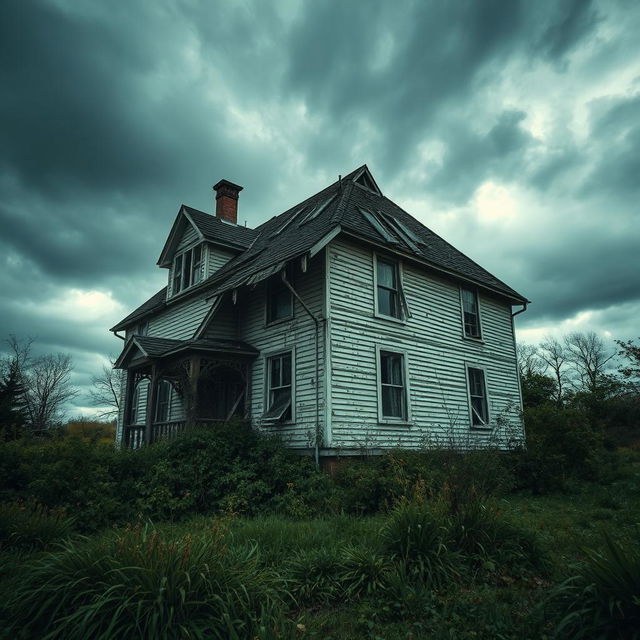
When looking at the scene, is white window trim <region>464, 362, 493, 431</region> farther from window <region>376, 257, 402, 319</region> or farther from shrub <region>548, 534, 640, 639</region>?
shrub <region>548, 534, 640, 639</region>

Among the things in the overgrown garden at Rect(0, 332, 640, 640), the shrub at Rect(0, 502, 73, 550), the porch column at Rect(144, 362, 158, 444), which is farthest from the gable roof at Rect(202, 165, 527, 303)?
the shrub at Rect(0, 502, 73, 550)

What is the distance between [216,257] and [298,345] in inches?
258

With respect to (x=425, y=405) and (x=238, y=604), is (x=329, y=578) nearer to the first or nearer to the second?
(x=238, y=604)

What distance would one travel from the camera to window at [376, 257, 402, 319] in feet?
45.6

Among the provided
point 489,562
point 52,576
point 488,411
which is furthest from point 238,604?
point 488,411

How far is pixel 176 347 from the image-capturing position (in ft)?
43.8

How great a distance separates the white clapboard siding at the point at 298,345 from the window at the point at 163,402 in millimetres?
4621

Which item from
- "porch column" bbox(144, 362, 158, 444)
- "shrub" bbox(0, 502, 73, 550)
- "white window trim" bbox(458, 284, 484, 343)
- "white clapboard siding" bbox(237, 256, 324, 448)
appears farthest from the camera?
"white window trim" bbox(458, 284, 484, 343)

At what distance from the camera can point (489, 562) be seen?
5.20 metres

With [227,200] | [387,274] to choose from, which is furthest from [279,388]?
[227,200]

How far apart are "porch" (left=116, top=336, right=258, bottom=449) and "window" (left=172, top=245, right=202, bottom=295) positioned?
12.7 feet

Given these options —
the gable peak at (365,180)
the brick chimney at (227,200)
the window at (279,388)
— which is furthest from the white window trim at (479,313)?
the brick chimney at (227,200)

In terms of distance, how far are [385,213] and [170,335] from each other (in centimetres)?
949

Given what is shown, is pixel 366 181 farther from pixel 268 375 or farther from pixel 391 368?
pixel 268 375
